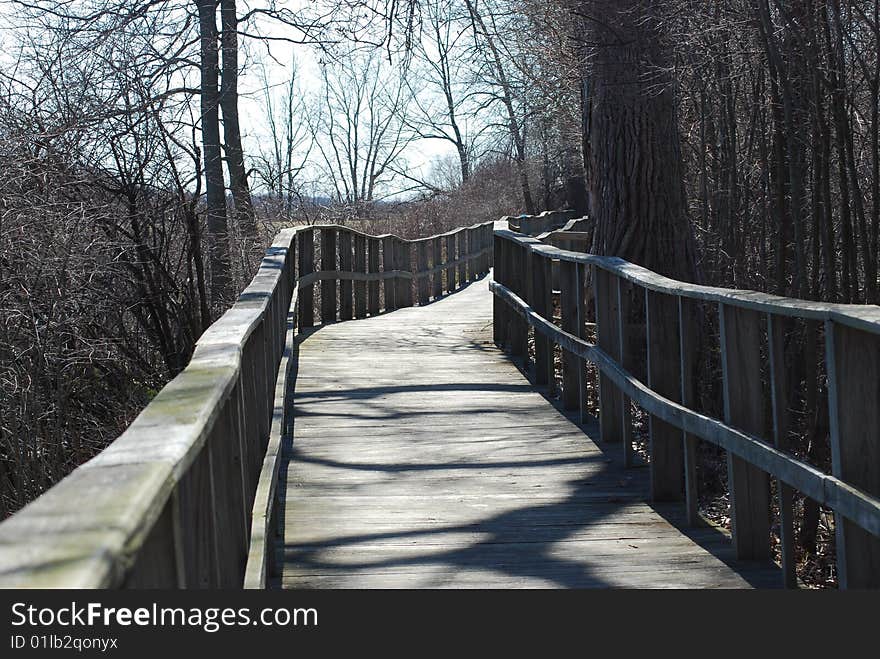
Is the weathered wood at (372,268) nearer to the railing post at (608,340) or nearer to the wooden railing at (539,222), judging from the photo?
the wooden railing at (539,222)

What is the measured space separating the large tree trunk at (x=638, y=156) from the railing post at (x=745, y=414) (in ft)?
19.2

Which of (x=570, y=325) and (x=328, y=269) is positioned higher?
(x=328, y=269)

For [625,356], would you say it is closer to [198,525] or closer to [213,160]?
[198,525]

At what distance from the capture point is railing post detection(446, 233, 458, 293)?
78.4 ft

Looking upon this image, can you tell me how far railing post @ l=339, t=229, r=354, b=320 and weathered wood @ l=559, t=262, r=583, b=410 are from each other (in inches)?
249

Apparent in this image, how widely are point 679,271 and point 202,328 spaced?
17.2 feet

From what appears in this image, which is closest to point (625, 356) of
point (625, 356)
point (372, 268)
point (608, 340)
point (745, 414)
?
point (625, 356)

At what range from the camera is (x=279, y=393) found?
605cm

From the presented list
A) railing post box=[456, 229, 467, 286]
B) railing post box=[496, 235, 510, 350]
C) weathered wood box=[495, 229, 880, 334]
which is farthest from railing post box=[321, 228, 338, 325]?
railing post box=[456, 229, 467, 286]

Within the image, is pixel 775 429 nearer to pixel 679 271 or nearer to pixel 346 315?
pixel 679 271

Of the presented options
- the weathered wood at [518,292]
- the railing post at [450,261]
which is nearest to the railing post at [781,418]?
the weathered wood at [518,292]

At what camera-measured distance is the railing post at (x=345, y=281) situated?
14445 mm

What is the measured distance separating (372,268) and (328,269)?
276 centimetres

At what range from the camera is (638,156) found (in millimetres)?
10695
